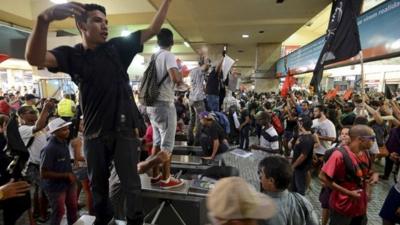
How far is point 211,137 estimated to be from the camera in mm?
4742

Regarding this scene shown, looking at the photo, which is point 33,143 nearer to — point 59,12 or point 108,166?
point 108,166

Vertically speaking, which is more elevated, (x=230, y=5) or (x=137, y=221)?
(x=230, y=5)

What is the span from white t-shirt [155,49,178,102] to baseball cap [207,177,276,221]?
1.85 meters

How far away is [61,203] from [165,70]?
87.8 inches


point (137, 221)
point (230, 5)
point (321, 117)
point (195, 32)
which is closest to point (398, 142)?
point (321, 117)

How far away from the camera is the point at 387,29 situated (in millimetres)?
4566

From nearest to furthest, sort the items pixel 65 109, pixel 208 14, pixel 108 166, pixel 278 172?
pixel 108 166 < pixel 278 172 < pixel 65 109 < pixel 208 14

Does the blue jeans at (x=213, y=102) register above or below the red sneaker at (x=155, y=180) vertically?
above

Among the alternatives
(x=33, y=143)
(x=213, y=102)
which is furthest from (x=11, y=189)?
(x=213, y=102)

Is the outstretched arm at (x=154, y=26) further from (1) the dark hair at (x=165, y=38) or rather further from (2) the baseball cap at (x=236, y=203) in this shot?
(2) the baseball cap at (x=236, y=203)

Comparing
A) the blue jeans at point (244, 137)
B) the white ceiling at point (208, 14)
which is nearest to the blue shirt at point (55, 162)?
the white ceiling at point (208, 14)

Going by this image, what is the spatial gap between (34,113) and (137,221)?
3.17 m

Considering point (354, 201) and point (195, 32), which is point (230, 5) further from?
point (354, 201)

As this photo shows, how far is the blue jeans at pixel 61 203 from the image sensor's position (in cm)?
331
